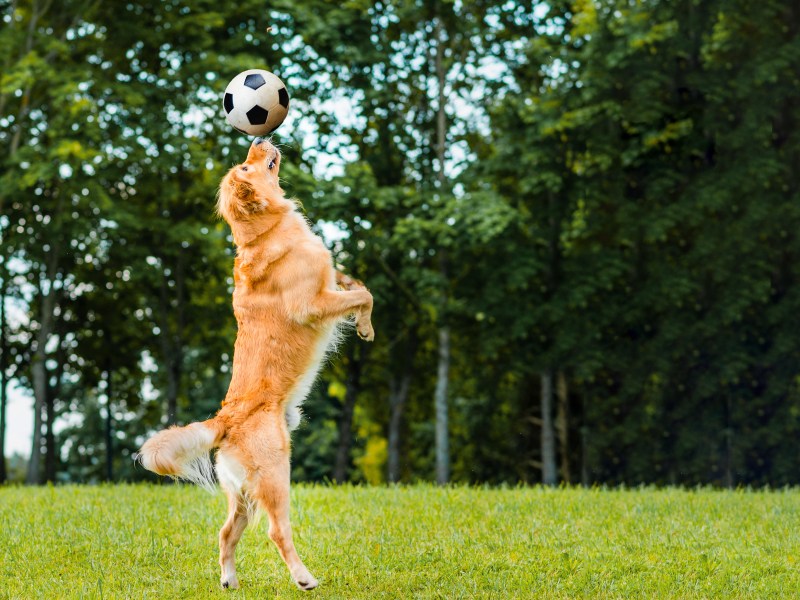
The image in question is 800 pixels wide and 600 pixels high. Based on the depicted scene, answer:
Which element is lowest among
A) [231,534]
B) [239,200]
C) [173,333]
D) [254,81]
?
[231,534]

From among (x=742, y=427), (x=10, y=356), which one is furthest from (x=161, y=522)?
(x=10, y=356)

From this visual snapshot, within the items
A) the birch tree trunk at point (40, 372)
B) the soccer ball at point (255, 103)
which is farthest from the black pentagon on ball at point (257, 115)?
the birch tree trunk at point (40, 372)

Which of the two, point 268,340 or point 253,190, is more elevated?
point 253,190

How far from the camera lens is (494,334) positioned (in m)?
18.5

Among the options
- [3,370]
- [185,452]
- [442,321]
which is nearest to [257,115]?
[185,452]

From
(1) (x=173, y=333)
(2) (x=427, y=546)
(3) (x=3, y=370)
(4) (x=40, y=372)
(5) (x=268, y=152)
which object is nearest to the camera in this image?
(5) (x=268, y=152)

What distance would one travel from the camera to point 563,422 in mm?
21000

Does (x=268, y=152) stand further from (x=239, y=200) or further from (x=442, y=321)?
(x=442, y=321)

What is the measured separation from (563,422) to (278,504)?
16354 mm

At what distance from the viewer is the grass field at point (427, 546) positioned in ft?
21.0

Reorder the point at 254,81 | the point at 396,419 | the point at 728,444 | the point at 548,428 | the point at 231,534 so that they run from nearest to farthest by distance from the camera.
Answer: the point at 231,534 < the point at 254,81 < the point at 728,444 < the point at 548,428 < the point at 396,419

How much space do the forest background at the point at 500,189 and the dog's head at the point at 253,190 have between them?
34.5 feet

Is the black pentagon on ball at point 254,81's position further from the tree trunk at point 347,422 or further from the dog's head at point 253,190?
the tree trunk at point 347,422

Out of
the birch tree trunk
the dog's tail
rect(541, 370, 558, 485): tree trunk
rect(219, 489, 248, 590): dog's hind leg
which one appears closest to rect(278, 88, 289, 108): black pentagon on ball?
the dog's tail
